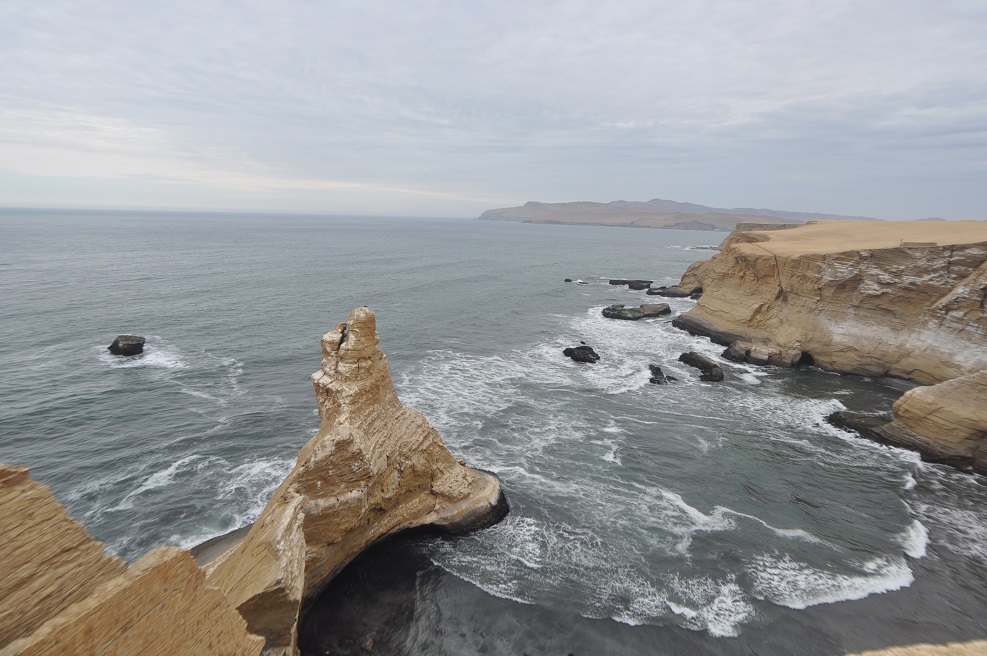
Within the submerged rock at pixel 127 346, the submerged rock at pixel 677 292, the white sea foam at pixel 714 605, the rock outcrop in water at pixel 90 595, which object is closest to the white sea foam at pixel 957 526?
the white sea foam at pixel 714 605

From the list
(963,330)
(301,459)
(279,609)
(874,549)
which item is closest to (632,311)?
(963,330)

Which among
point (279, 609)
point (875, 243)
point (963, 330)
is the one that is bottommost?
point (279, 609)

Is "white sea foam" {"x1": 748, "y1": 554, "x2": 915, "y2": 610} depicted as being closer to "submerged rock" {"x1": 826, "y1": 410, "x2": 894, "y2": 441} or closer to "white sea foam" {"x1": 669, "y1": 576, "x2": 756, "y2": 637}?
"white sea foam" {"x1": 669, "y1": 576, "x2": 756, "y2": 637}

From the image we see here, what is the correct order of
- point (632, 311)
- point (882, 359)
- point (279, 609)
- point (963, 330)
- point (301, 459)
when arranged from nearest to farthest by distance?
point (279, 609) → point (301, 459) → point (963, 330) → point (882, 359) → point (632, 311)

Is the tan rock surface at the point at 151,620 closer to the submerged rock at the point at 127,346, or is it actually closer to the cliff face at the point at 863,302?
the submerged rock at the point at 127,346

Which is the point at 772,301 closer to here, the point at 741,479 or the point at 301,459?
the point at 741,479

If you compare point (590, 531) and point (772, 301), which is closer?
point (590, 531)
